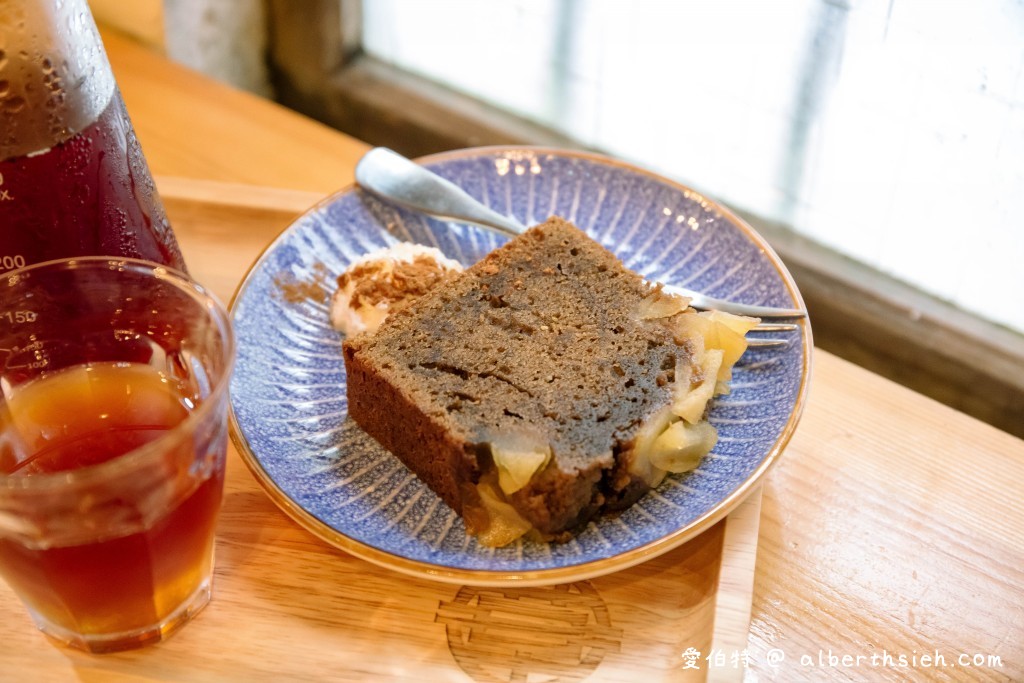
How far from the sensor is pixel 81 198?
0.88m

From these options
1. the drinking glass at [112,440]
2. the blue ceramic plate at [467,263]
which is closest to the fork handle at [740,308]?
the blue ceramic plate at [467,263]

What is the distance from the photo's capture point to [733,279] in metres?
1.11

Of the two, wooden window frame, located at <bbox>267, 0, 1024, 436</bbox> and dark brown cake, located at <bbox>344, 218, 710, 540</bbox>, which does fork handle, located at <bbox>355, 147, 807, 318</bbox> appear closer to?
dark brown cake, located at <bbox>344, 218, 710, 540</bbox>

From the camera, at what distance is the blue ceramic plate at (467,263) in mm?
837

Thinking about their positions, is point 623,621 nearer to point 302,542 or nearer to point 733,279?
point 302,542

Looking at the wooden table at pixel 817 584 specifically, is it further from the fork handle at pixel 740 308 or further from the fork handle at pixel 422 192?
the fork handle at pixel 422 192

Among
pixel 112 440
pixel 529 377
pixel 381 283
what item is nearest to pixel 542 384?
pixel 529 377

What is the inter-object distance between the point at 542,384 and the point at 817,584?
31cm

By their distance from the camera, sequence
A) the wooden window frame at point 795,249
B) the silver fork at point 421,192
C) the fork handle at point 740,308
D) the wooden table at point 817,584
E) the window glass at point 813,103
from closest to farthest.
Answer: the wooden table at point 817,584, the fork handle at point 740,308, the silver fork at point 421,192, the window glass at point 813,103, the wooden window frame at point 795,249

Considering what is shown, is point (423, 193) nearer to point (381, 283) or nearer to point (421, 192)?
point (421, 192)

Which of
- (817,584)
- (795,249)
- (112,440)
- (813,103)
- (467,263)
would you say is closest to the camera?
(112,440)

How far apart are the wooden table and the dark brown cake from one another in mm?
108

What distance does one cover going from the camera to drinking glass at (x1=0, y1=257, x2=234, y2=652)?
27.8 inches

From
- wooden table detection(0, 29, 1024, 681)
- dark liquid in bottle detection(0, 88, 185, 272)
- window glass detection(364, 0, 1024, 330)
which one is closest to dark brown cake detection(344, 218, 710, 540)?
wooden table detection(0, 29, 1024, 681)
